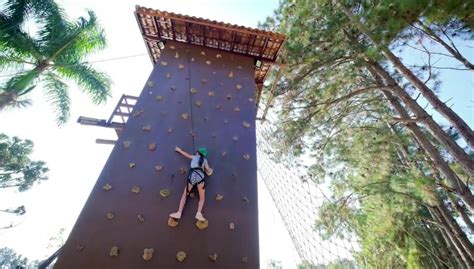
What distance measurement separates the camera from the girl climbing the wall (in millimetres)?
2912

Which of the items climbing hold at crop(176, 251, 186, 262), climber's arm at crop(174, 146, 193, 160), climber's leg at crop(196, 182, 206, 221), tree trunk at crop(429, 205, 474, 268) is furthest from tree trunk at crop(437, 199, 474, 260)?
climbing hold at crop(176, 251, 186, 262)

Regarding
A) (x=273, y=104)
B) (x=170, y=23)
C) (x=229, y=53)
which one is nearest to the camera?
(x=170, y=23)

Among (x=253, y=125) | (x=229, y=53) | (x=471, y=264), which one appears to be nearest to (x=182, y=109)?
(x=253, y=125)

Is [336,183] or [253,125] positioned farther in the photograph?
[336,183]

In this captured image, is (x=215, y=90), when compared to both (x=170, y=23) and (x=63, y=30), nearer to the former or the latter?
(x=170, y=23)

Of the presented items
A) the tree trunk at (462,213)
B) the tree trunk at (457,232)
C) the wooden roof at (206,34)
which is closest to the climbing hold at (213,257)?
the wooden roof at (206,34)

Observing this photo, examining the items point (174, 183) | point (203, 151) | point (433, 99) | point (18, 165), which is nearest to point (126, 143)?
point (174, 183)

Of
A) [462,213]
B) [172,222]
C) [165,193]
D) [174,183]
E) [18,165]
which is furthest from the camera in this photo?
[18,165]

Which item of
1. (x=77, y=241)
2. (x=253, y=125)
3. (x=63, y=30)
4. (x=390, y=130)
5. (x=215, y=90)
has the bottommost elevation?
(x=77, y=241)

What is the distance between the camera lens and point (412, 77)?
414cm

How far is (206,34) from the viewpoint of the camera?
15.8ft

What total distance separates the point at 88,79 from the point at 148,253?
5.80m

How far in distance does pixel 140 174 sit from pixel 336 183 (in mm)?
5329

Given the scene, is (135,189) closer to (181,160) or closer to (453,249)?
(181,160)
